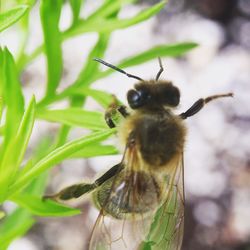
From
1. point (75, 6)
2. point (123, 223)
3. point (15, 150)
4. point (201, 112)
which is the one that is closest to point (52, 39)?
point (75, 6)

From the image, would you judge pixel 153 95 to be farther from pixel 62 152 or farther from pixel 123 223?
pixel 62 152

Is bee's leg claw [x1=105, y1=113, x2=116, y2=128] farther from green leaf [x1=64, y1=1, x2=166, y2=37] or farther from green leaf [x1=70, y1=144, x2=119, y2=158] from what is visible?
green leaf [x1=64, y1=1, x2=166, y2=37]

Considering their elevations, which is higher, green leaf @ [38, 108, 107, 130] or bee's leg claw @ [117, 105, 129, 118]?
green leaf @ [38, 108, 107, 130]

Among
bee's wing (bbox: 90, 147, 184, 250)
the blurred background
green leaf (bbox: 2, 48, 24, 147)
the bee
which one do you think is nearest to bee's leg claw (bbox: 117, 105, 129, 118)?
the bee

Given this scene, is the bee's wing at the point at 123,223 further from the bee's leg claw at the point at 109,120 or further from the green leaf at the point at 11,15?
the green leaf at the point at 11,15

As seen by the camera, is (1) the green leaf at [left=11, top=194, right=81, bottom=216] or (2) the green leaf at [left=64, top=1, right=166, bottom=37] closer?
(1) the green leaf at [left=11, top=194, right=81, bottom=216]

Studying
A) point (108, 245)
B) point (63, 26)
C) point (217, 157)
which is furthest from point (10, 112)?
point (63, 26)

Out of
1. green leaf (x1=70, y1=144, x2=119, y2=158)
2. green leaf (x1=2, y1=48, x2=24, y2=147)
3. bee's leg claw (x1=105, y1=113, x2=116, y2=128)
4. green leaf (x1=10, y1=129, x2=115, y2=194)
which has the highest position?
green leaf (x1=2, y1=48, x2=24, y2=147)

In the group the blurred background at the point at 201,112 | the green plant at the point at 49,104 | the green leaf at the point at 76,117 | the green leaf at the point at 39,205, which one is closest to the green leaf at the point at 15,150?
the green plant at the point at 49,104
